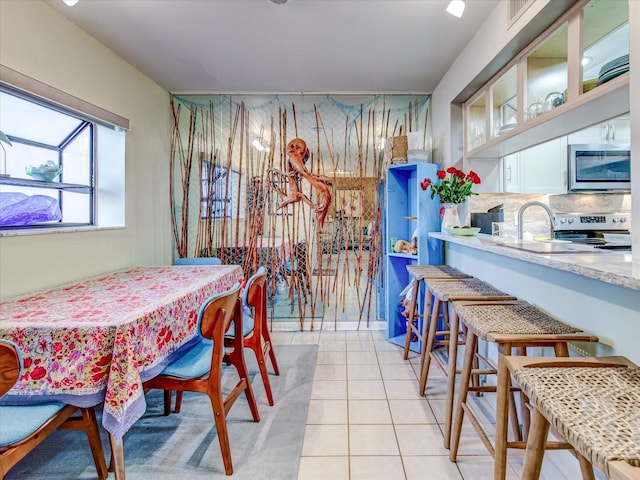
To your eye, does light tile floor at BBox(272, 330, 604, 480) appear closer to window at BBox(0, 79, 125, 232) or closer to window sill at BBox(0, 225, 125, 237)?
window sill at BBox(0, 225, 125, 237)

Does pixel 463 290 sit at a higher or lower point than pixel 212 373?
higher

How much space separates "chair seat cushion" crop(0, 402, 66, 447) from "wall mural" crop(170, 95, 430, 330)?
2229 mm

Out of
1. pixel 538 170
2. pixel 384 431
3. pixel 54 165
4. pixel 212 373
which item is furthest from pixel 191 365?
pixel 538 170

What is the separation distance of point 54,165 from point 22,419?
1.59 metres

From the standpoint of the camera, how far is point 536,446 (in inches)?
35.2

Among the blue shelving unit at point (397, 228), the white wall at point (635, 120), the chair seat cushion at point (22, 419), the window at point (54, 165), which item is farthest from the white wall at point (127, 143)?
the white wall at point (635, 120)

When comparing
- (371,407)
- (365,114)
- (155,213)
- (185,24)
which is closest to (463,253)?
(371,407)

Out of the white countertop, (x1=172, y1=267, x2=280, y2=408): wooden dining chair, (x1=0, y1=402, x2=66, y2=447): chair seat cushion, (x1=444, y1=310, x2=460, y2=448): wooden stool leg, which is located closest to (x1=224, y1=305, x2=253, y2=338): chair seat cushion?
(x1=172, y1=267, x2=280, y2=408): wooden dining chair

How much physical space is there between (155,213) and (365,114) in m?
2.29

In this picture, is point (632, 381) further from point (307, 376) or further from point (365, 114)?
point (365, 114)

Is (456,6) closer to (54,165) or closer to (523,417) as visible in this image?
(523,417)

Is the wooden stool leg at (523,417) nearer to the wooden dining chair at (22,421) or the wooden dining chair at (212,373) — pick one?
the wooden dining chair at (212,373)

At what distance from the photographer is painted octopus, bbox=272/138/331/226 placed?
3361mm

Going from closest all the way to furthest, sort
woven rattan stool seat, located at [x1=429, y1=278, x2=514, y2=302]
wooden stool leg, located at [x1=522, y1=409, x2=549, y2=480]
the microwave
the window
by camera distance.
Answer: wooden stool leg, located at [x1=522, y1=409, x2=549, y2=480], woven rattan stool seat, located at [x1=429, y1=278, x2=514, y2=302], the window, the microwave
